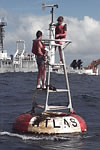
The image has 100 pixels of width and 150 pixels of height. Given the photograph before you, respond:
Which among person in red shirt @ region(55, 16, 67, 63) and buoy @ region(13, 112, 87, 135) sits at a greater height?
person in red shirt @ region(55, 16, 67, 63)

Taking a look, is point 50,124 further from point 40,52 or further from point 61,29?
point 61,29

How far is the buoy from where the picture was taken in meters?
14.9

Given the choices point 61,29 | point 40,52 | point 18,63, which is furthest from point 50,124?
point 18,63

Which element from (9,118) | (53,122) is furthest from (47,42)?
(9,118)

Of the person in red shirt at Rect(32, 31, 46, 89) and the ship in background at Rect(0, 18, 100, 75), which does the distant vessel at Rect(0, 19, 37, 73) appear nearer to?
the ship in background at Rect(0, 18, 100, 75)

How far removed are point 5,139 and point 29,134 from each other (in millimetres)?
1113

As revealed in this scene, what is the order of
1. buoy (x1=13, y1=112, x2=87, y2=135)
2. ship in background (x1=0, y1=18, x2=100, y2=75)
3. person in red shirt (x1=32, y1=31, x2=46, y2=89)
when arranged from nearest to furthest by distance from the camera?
buoy (x1=13, y1=112, x2=87, y2=135), person in red shirt (x1=32, y1=31, x2=46, y2=89), ship in background (x1=0, y1=18, x2=100, y2=75)

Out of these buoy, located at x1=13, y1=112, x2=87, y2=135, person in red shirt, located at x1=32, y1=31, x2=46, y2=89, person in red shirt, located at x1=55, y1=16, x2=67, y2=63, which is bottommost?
buoy, located at x1=13, y1=112, x2=87, y2=135

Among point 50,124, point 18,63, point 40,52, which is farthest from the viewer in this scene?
point 18,63

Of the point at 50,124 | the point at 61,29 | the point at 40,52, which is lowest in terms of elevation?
the point at 50,124

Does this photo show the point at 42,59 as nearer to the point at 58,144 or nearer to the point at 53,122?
the point at 53,122

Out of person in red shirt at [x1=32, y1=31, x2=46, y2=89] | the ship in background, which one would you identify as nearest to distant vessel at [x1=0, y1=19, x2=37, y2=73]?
the ship in background

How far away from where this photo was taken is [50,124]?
14.9 meters

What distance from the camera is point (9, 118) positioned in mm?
19688
